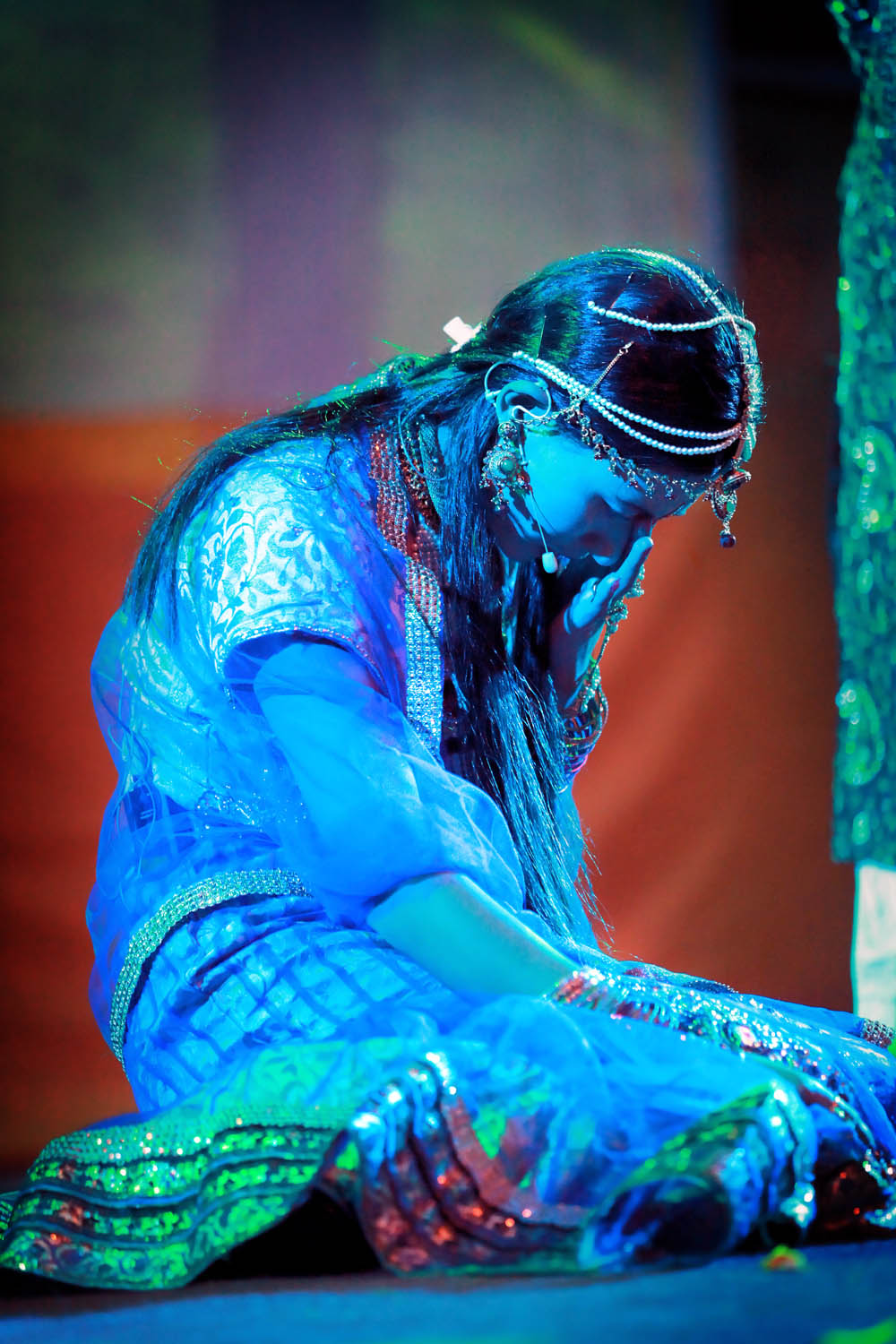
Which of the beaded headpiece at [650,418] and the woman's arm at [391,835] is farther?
the beaded headpiece at [650,418]

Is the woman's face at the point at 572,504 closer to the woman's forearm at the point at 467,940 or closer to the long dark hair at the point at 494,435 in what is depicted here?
the long dark hair at the point at 494,435

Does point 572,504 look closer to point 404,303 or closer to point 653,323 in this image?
point 653,323

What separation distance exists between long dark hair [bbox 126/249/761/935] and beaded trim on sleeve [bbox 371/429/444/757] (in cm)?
3

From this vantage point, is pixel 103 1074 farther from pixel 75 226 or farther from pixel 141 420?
pixel 75 226

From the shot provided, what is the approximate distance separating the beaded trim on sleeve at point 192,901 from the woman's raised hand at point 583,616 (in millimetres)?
474

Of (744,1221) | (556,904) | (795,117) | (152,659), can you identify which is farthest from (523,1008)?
(795,117)

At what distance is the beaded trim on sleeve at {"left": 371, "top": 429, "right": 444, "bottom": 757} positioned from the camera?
1.38 m

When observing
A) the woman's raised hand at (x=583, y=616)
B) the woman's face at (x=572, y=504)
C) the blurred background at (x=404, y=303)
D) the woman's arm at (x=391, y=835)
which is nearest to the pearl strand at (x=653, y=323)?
the woman's face at (x=572, y=504)

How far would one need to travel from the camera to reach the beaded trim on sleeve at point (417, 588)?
1.38 metres

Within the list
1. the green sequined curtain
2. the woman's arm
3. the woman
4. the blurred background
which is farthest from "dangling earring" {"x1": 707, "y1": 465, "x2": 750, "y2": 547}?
the green sequined curtain

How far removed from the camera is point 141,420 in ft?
7.47

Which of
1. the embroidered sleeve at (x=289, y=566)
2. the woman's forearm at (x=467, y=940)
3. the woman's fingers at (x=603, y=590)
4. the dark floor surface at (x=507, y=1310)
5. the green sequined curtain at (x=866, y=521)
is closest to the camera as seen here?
the dark floor surface at (x=507, y=1310)

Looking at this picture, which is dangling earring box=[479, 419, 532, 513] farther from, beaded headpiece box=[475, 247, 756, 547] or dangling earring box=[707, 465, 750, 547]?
dangling earring box=[707, 465, 750, 547]

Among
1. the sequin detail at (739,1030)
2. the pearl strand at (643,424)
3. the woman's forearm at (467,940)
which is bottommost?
the sequin detail at (739,1030)
